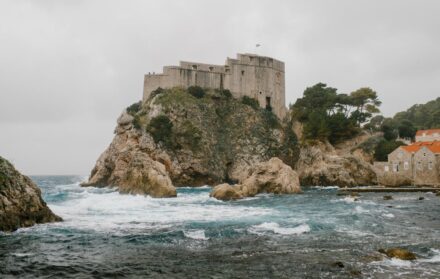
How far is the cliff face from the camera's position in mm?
57844

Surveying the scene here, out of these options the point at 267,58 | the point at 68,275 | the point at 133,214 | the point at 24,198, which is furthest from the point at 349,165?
the point at 68,275

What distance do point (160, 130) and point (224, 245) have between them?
1718 inches

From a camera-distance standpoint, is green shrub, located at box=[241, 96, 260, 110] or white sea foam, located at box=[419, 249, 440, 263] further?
green shrub, located at box=[241, 96, 260, 110]

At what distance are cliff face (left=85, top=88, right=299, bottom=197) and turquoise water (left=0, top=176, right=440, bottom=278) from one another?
32452 mm

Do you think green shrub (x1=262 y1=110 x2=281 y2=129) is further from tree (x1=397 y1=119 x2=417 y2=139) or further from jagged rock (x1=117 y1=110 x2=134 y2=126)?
tree (x1=397 y1=119 x2=417 y2=139)

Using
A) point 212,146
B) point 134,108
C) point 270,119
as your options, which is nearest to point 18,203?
point 212,146

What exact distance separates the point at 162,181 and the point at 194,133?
2157 centimetres

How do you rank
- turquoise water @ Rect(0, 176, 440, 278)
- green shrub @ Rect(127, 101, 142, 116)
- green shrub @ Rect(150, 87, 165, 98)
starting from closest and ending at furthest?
turquoise water @ Rect(0, 176, 440, 278)
green shrub @ Rect(150, 87, 165, 98)
green shrub @ Rect(127, 101, 142, 116)

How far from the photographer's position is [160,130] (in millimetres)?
58250

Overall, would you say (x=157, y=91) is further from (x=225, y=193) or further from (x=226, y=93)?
(x=225, y=193)

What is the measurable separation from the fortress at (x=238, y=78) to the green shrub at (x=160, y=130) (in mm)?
10178

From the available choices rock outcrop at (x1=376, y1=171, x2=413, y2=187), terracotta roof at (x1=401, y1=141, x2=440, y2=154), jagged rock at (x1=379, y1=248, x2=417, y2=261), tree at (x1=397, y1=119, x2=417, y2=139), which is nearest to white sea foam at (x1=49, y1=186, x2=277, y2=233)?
jagged rock at (x1=379, y1=248, x2=417, y2=261)

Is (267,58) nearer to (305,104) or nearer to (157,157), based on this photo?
(305,104)

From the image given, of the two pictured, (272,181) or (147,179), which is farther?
(272,181)
